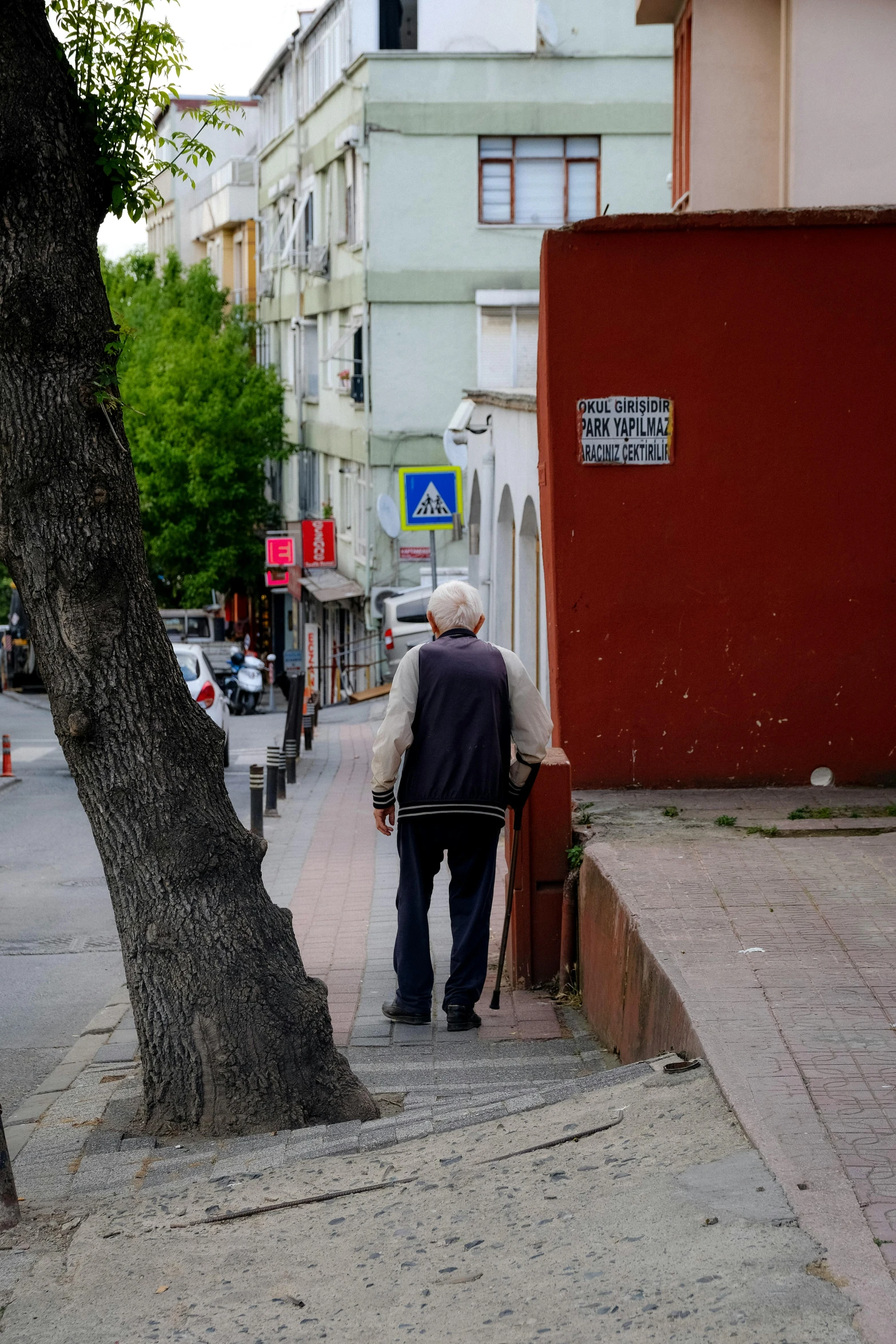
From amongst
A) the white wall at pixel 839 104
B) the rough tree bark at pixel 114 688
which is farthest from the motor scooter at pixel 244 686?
the rough tree bark at pixel 114 688

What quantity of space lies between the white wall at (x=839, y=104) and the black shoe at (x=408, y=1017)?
8.13m

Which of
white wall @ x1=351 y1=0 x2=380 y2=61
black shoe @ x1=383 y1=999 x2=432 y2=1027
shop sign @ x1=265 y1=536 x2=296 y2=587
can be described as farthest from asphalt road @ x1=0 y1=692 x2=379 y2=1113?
white wall @ x1=351 y1=0 x2=380 y2=61

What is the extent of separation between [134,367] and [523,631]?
97.5 feet

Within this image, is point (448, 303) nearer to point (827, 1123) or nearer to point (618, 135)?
point (618, 135)

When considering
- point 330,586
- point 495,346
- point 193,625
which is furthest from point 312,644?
point 495,346

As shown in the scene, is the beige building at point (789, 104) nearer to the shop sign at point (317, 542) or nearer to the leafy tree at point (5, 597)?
the shop sign at point (317, 542)

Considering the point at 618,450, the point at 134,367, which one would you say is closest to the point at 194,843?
the point at 618,450

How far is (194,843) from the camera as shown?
516cm

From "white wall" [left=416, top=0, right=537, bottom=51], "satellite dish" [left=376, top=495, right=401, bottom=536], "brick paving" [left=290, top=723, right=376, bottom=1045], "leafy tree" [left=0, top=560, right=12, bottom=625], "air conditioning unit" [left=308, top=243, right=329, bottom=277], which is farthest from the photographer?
"leafy tree" [left=0, top=560, right=12, bottom=625]

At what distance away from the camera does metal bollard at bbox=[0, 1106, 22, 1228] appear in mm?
4332

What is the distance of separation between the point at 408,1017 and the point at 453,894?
1.91ft

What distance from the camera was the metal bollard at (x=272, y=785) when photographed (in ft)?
48.8

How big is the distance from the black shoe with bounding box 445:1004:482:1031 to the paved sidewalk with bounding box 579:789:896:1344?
2.63 ft

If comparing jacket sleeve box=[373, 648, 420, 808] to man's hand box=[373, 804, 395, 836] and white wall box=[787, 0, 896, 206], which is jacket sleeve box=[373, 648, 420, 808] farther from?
white wall box=[787, 0, 896, 206]
